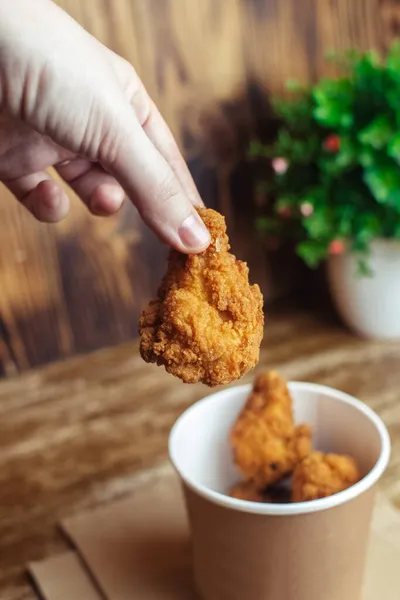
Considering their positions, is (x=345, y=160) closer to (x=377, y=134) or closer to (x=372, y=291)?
(x=377, y=134)

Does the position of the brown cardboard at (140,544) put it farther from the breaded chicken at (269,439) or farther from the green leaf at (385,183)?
the green leaf at (385,183)

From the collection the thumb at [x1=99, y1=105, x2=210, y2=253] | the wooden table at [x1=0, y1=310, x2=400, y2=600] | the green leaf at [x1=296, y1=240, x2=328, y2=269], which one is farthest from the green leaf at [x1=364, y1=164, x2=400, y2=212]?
the thumb at [x1=99, y1=105, x2=210, y2=253]

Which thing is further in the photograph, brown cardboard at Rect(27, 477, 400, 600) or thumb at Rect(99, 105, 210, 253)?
brown cardboard at Rect(27, 477, 400, 600)

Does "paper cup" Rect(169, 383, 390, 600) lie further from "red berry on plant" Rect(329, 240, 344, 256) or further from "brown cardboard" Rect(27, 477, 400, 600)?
"red berry on plant" Rect(329, 240, 344, 256)

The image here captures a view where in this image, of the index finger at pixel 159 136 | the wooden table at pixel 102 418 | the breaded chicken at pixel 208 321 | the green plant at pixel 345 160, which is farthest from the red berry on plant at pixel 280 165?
the breaded chicken at pixel 208 321

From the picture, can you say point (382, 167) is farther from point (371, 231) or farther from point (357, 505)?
point (357, 505)

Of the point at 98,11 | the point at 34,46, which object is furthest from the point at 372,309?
the point at 34,46
